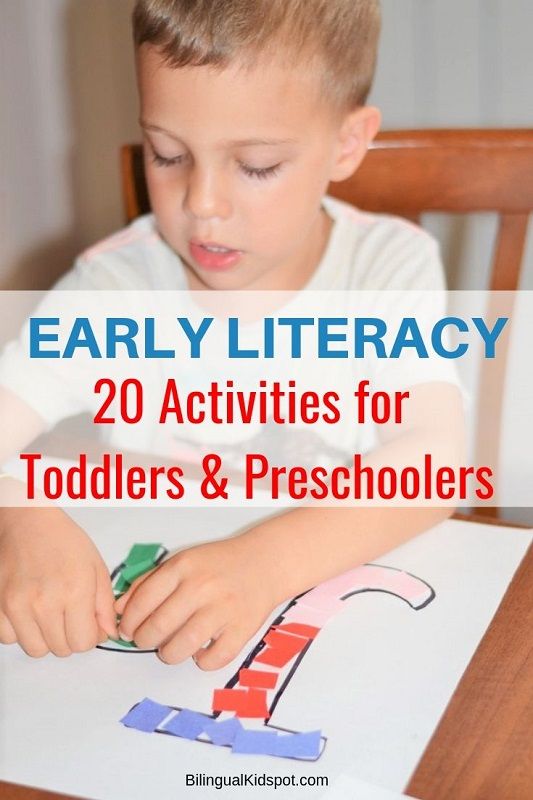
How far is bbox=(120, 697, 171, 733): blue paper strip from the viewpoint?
19.6 inches

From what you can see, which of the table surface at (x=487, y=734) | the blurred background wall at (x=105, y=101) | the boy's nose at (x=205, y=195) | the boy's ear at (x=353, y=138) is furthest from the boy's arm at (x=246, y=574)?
the blurred background wall at (x=105, y=101)

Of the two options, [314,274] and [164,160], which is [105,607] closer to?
[164,160]

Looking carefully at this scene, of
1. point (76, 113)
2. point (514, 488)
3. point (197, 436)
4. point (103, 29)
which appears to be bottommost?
point (514, 488)

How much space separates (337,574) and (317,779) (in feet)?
0.62

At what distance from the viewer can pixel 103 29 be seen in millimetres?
1505

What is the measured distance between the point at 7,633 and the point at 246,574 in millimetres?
137

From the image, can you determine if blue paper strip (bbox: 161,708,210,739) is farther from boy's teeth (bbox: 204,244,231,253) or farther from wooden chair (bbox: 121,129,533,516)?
wooden chair (bbox: 121,129,533,516)

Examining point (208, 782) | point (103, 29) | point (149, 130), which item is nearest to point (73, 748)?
point (208, 782)

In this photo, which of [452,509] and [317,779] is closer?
[317,779]

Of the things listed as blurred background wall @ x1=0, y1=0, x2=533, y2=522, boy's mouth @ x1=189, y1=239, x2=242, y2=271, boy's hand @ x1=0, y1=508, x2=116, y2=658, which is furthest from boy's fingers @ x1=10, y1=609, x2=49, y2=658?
blurred background wall @ x1=0, y1=0, x2=533, y2=522

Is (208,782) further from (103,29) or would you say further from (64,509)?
(103,29)

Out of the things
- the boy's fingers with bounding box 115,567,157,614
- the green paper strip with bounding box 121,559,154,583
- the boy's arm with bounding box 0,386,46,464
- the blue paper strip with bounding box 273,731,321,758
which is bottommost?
the blue paper strip with bounding box 273,731,321,758

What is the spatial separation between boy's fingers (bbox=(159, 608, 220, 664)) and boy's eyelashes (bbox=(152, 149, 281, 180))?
0.35 m

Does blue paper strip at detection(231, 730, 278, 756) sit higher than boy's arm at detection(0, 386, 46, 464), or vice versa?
boy's arm at detection(0, 386, 46, 464)
